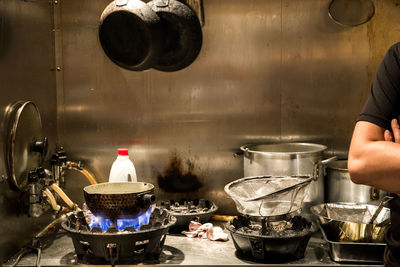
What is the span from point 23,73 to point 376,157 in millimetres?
1719

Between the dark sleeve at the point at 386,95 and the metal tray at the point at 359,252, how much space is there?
69cm

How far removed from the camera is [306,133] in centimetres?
299

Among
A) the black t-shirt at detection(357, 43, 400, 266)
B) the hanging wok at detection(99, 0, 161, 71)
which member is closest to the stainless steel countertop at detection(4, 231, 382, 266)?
the black t-shirt at detection(357, 43, 400, 266)

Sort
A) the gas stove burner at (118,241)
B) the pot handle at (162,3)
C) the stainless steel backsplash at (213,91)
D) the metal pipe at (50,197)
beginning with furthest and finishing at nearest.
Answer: the stainless steel backsplash at (213,91) < the pot handle at (162,3) < the metal pipe at (50,197) < the gas stove burner at (118,241)

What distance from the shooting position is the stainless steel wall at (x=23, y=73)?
2.33m

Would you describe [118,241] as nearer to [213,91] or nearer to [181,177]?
[181,177]

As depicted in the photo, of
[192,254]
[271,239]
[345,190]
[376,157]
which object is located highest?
[376,157]

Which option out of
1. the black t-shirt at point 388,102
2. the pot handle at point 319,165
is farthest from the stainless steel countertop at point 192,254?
the black t-shirt at point 388,102

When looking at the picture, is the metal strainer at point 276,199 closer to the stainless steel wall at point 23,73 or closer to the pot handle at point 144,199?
the pot handle at point 144,199

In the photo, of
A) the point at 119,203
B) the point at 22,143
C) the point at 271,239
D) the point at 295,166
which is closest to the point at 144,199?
the point at 119,203

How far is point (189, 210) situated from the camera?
2795mm

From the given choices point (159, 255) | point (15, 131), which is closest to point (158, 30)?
point (15, 131)

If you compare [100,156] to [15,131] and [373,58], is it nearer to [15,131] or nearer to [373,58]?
[15,131]

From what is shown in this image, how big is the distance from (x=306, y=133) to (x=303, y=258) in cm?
87
